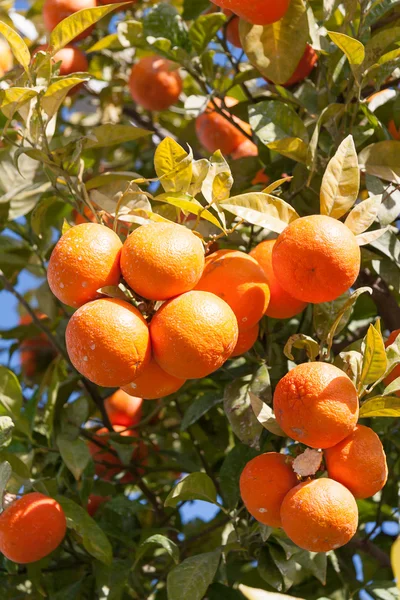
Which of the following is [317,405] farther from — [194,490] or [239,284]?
[194,490]

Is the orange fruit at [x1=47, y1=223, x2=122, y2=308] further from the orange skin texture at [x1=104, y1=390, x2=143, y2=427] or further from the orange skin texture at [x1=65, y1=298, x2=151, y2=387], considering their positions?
the orange skin texture at [x1=104, y1=390, x2=143, y2=427]

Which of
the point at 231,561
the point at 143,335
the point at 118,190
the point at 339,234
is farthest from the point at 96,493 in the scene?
the point at 339,234

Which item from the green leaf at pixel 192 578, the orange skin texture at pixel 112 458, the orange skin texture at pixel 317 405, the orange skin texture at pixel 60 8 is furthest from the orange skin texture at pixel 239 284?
the orange skin texture at pixel 60 8

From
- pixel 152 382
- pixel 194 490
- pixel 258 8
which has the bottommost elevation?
pixel 194 490

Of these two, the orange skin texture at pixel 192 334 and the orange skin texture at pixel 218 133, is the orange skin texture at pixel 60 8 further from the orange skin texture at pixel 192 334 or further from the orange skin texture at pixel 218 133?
the orange skin texture at pixel 192 334

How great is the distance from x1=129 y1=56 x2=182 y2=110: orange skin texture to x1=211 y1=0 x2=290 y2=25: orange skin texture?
58 cm

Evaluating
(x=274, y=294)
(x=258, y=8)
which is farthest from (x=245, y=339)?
(x=258, y=8)

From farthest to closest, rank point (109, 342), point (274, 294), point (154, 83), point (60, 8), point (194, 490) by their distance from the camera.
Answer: point (154, 83)
point (60, 8)
point (194, 490)
point (274, 294)
point (109, 342)

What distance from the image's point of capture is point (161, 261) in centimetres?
100

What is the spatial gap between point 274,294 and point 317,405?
233 mm

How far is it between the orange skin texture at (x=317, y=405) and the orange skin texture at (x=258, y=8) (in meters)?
0.60

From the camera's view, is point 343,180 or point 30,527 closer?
point 343,180

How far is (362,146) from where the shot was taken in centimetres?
148

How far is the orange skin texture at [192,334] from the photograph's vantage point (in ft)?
3.26
